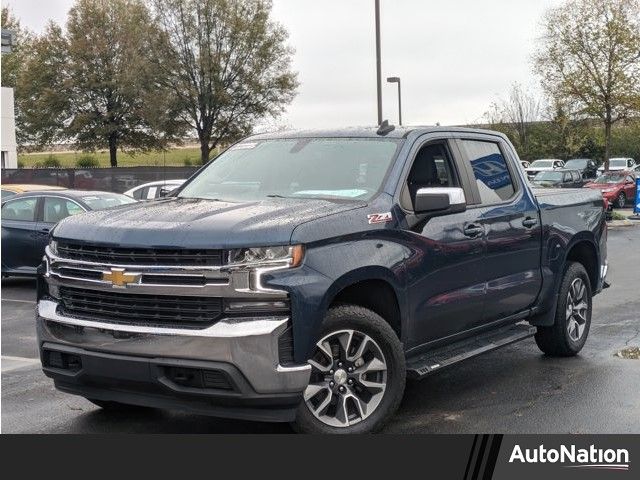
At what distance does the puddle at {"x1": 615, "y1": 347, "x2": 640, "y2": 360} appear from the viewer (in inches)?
302

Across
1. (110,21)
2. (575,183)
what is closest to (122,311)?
(575,183)

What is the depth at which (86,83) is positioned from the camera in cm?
5759

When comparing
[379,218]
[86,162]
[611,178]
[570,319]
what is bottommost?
[570,319]

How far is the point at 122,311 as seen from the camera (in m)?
4.89

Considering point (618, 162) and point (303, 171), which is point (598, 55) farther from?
point (303, 171)

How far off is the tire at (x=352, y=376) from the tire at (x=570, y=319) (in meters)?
2.60

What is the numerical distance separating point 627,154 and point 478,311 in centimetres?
5899

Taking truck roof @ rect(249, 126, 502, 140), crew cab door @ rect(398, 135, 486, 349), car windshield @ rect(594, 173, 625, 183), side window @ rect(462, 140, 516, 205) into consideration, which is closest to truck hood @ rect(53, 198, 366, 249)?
crew cab door @ rect(398, 135, 486, 349)

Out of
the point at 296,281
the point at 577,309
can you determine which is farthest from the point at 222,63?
the point at 296,281

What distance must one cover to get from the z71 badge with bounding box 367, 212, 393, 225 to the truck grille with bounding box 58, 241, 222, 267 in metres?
1.08

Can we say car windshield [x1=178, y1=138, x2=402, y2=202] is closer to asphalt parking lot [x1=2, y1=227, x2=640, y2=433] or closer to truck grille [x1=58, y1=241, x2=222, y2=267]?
truck grille [x1=58, y1=241, x2=222, y2=267]

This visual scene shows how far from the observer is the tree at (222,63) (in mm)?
53656

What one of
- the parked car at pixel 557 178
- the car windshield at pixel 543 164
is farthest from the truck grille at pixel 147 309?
the car windshield at pixel 543 164

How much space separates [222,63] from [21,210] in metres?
42.5
